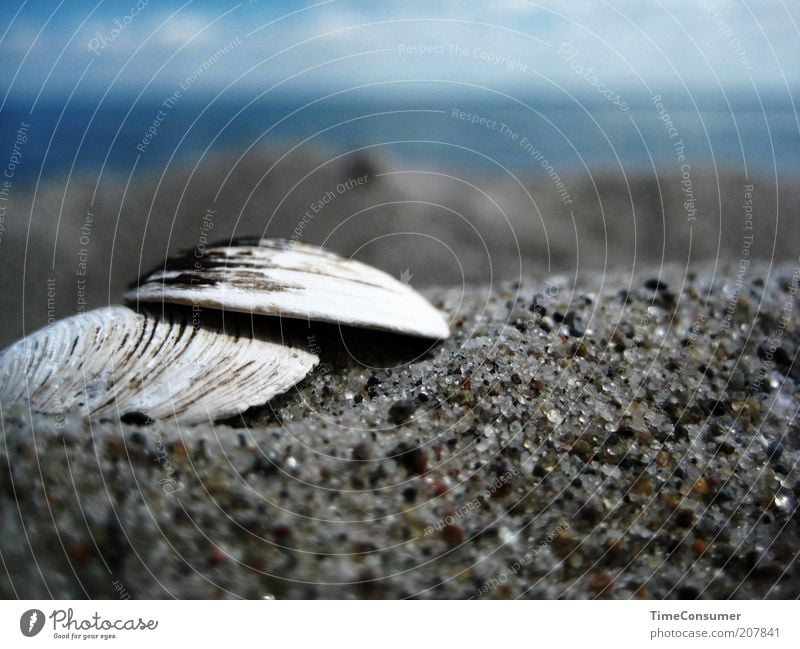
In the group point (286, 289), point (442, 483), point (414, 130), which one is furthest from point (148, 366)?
point (414, 130)

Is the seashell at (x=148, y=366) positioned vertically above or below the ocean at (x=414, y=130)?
below

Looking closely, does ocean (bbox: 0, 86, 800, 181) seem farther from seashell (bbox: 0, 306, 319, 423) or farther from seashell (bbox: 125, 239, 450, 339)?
seashell (bbox: 0, 306, 319, 423)

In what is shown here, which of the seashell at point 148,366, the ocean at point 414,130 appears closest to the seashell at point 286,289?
the seashell at point 148,366

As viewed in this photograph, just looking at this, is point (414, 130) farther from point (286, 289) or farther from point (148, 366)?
point (148, 366)

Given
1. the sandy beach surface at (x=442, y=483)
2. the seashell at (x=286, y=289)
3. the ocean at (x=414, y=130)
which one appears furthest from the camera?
the ocean at (x=414, y=130)

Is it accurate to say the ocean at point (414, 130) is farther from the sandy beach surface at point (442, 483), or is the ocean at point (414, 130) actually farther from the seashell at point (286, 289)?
the sandy beach surface at point (442, 483)

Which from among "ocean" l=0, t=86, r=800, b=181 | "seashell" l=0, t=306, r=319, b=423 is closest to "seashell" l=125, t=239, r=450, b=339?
"seashell" l=0, t=306, r=319, b=423
